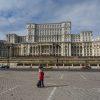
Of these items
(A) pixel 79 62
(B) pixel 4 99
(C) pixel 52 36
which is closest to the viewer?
(B) pixel 4 99

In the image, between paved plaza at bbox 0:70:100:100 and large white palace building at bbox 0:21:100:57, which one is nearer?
paved plaza at bbox 0:70:100:100

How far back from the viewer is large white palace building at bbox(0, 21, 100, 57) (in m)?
170

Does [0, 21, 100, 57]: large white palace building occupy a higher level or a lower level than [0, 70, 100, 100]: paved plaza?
higher

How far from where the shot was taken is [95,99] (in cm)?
1189

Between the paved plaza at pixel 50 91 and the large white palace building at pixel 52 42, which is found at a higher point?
the large white palace building at pixel 52 42

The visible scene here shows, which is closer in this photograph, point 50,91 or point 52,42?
point 50,91

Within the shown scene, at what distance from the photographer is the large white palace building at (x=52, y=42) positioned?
170000 mm

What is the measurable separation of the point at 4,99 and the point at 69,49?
523 ft

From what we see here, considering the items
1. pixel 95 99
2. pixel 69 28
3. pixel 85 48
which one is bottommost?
pixel 95 99

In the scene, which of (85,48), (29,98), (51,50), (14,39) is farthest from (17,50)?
(29,98)

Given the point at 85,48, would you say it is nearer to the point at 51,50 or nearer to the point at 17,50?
the point at 51,50

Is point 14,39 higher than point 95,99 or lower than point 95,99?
higher

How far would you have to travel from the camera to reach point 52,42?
6722 inches

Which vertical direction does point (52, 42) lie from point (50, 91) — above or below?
above
